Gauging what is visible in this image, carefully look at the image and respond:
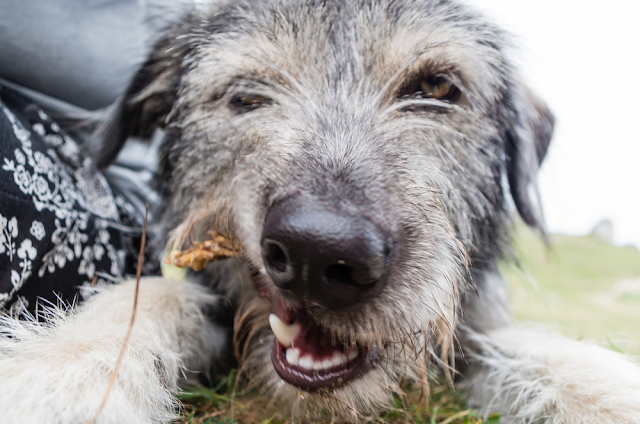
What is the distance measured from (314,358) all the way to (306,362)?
0.12 feet

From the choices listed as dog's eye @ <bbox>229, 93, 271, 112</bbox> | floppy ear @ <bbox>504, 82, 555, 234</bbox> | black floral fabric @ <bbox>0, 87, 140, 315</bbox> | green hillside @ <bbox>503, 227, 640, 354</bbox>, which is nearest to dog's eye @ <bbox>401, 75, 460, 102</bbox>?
floppy ear @ <bbox>504, 82, 555, 234</bbox>

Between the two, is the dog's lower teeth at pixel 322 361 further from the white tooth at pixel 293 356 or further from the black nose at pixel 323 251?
the black nose at pixel 323 251

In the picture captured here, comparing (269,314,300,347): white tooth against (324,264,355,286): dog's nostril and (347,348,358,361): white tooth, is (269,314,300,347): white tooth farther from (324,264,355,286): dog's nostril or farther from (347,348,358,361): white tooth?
(324,264,355,286): dog's nostril

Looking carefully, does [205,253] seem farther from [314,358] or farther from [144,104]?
[144,104]

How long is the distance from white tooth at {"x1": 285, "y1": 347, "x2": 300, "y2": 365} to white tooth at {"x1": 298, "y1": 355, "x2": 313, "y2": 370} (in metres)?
0.02

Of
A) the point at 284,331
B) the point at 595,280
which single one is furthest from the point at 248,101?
the point at 595,280

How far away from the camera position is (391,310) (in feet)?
4.75

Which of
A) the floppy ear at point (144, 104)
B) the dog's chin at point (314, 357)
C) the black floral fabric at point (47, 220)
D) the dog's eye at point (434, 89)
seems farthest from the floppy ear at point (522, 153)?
the black floral fabric at point (47, 220)

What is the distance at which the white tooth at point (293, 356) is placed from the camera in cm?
→ 164

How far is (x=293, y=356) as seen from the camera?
1.66 m

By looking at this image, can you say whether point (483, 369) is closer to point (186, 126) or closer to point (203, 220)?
point (203, 220)

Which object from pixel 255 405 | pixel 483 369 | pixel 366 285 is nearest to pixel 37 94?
pixel 255 405

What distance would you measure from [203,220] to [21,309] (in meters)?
0.79

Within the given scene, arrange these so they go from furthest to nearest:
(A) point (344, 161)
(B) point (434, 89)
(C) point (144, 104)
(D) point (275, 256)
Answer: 1. (C) point (144, 104)
2. (B) point (434, 89)
3. (A) point (344, 161)
4. (D) point (275, 256)
